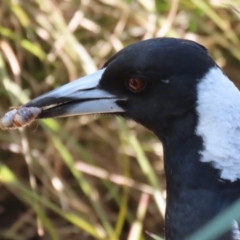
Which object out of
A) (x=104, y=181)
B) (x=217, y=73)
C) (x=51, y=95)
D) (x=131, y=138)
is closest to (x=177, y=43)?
(x=217, y=73)

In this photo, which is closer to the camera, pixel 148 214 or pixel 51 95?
pixel 51 95

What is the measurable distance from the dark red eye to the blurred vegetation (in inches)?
16.1

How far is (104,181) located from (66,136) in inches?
6.8

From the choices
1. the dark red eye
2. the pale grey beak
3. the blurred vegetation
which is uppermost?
the dark red eye

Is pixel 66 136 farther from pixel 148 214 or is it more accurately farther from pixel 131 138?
pixel 148 214

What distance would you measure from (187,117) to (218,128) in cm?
5

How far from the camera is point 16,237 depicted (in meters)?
1.67

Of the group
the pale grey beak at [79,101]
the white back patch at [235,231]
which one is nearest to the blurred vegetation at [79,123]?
the pale grey beak at [79,101]

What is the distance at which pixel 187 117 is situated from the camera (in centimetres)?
96

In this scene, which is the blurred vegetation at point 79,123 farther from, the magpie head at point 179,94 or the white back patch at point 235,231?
the white back patch at point 235,231

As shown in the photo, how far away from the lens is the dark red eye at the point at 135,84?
96 cm

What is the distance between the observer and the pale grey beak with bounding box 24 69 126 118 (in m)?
1.00

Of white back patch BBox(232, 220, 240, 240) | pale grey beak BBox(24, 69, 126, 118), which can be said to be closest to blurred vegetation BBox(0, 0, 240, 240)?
pale grey beak BBox(24, 69, 126, 118)

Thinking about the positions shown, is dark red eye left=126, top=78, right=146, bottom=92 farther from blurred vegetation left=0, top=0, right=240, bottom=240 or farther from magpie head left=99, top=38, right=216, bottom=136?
blurred vegetation left=0, top=0, right=240, bottom=240
